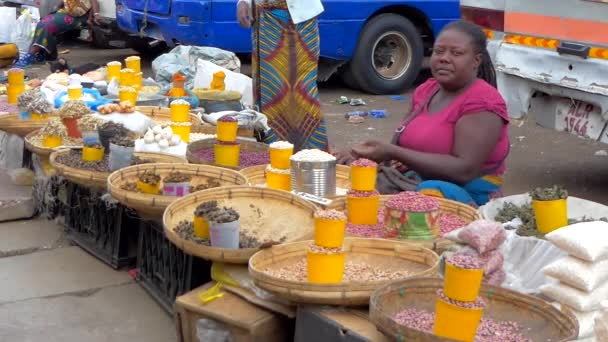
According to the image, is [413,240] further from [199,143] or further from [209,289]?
[199,143]

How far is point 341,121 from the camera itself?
7.81 meters

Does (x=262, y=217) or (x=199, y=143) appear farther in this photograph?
(x=199, y=143)

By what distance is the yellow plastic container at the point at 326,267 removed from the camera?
256cm

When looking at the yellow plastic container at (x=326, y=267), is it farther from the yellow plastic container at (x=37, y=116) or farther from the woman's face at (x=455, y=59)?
the yellow plastic container at (x=37, y=116)

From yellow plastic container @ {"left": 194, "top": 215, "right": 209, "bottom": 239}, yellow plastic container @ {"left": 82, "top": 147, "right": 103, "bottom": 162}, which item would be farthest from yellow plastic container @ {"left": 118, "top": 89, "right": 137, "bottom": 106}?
yellow plastic container @ {"left": 194, "top": 215, "right": 209, "bottom": 239}

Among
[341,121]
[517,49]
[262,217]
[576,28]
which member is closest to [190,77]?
[341,121]

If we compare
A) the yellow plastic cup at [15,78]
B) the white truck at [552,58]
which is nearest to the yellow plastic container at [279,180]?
the white truck at [552,58]

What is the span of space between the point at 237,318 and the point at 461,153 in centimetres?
115

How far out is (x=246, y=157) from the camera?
4.24m

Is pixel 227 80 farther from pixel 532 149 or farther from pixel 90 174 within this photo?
pixel 532 149

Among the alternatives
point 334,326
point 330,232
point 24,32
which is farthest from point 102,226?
point 24,32

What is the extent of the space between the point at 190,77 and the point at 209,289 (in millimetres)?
3527

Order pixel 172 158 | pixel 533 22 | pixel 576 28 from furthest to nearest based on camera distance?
1. pixel 533 22
2. pixel 576 28
3. pixel 172 158

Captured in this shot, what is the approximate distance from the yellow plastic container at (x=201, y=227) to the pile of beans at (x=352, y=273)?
0.35m
